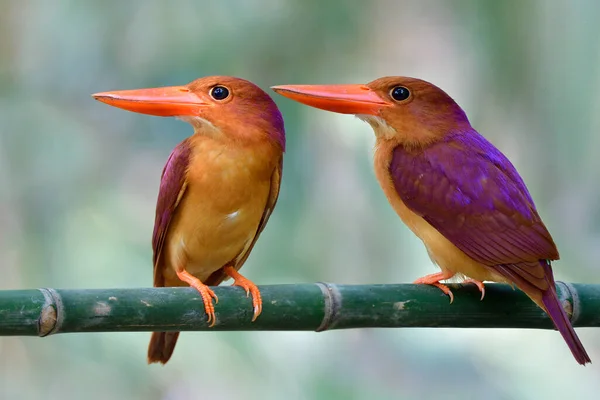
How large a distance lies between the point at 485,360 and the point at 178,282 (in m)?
1.24

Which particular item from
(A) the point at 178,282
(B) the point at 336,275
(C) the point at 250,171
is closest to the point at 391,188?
(C) the point at 250,171

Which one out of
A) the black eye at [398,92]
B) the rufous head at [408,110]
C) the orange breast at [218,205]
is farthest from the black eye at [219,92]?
the black eye at [398,92]

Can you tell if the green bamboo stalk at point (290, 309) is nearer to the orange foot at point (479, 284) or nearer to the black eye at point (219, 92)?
the orange foot at point (479, 284)

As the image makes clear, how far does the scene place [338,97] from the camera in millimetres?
1876

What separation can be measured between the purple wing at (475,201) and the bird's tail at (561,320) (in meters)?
0.03

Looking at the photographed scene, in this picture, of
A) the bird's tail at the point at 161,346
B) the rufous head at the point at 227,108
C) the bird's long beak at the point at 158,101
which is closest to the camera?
the bird's long beak at the point at 158,101

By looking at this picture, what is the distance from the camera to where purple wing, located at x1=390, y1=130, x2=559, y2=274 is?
6.16ft

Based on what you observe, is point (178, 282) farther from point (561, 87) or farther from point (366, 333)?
point (561, 87)

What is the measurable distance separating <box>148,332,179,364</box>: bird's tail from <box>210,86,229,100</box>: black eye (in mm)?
566

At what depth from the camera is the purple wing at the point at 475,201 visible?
1879 mm

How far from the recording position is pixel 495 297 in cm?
201

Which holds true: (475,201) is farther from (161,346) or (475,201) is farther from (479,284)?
(161,346)

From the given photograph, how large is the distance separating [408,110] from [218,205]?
17.3 inches

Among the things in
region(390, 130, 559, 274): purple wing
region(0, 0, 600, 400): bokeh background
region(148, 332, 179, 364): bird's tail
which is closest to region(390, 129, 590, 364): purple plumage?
region(390, 130, 559, 274): purple wing
